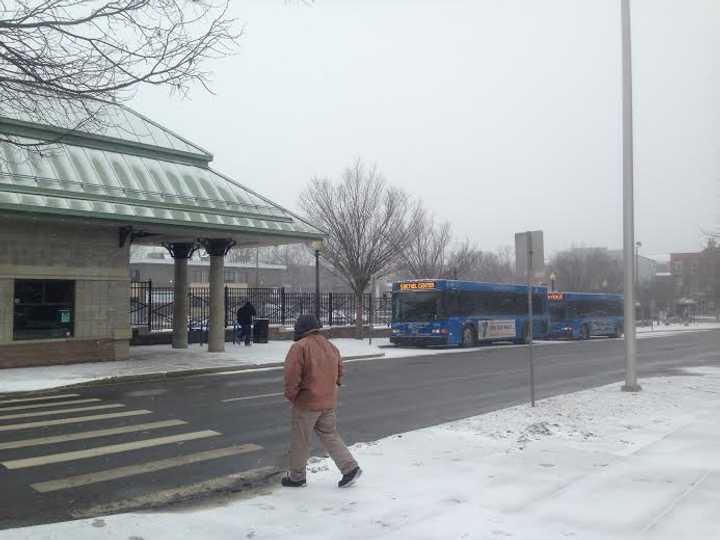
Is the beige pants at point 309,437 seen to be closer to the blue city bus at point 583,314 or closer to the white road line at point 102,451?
the white road line at point 102,451

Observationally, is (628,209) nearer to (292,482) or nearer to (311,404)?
(311,404)

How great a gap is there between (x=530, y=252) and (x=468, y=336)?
19.0 meters

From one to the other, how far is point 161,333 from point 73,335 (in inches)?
260

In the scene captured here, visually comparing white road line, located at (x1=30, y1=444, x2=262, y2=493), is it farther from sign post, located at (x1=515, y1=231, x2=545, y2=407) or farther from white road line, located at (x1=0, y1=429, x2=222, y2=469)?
sign post, located at (x1=515, y1=231, x2=545, y2=407)

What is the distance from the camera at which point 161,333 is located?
25109mm

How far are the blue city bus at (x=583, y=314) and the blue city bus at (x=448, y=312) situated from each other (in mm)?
8668

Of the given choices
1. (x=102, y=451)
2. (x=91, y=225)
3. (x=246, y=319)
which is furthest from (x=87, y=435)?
(x=246, y=319)

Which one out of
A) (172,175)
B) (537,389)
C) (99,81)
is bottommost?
(537,389)

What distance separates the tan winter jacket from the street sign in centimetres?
570

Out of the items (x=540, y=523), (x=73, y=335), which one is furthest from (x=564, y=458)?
(x=73, y=335)

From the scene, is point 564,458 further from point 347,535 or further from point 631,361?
point 631,361

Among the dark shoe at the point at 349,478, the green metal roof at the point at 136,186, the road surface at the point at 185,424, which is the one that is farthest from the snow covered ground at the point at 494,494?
the green metal roof at the point at 136,186

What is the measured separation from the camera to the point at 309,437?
6426mm

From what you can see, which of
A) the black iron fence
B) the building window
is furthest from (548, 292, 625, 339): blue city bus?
the building window
